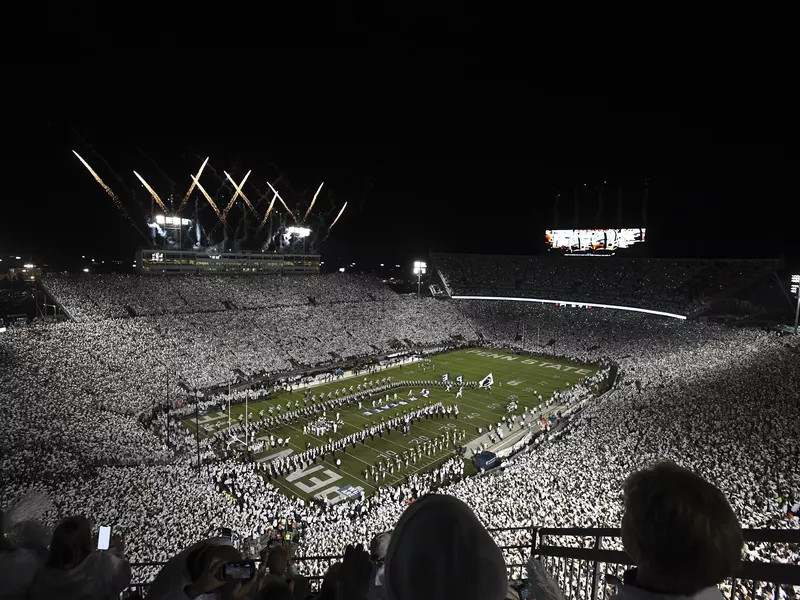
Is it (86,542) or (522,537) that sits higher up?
(86,542)

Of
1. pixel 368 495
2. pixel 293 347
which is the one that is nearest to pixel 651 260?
pixel 293 347

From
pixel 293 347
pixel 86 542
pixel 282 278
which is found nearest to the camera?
pixel 86 542

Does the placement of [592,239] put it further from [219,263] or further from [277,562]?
[277,562]

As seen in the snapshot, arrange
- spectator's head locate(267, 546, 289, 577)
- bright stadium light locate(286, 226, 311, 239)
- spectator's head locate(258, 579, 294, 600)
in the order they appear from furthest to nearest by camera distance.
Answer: bright stadium light locate(286, 226, 311, 239) → spectator's head locate(267, 546, 289, 577) → spectator's head locate(258, 579, 294, 600)

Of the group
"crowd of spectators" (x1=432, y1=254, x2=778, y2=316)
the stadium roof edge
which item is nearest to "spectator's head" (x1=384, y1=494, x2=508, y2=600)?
"crowd of spectators" (x1=432, y1=254, x2=778, y2=316)

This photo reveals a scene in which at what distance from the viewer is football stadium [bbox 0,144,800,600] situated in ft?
5.85

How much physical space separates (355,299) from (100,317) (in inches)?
1013

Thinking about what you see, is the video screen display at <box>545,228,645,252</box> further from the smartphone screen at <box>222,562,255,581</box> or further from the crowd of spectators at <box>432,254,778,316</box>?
the smartphone screen at <box>222,562,255,581</box>

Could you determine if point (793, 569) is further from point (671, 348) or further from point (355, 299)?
point (355, 299)

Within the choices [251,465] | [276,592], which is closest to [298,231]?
[251,465]

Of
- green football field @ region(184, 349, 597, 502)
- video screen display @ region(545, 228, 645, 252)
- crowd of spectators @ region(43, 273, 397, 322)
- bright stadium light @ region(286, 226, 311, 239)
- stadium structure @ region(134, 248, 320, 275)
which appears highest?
bright stadium light @ region(286, 226, 311, 239)

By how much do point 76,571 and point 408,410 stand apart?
975 inches

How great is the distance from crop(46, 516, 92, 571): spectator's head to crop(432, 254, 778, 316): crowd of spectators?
170 ft

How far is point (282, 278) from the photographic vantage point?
53438mm
